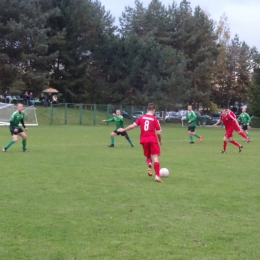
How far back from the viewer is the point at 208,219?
7.80m

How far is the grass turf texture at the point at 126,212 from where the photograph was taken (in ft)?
20.3

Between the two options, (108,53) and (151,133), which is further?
(108,53)

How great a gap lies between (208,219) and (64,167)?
7172mm

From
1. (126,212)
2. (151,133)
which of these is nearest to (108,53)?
(151,133)

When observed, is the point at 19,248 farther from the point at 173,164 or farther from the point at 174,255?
the point at 173,164

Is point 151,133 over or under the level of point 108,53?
under

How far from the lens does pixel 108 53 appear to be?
193ft

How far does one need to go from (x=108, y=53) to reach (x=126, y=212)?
5166 centimetres

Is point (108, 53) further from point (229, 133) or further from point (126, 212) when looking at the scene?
point (126, 212)

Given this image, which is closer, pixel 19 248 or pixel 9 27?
pixel 19 248

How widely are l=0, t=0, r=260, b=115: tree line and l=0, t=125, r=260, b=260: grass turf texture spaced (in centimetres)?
3832

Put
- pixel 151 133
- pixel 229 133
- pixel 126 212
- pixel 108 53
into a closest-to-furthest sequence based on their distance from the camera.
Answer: pixel 126 212 → pixel 151 133 → pixel 229 133 → pixel 108 53

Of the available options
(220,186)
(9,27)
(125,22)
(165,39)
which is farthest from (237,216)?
(125,22)

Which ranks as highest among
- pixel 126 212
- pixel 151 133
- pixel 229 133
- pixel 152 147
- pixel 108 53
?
pixel 108 53
